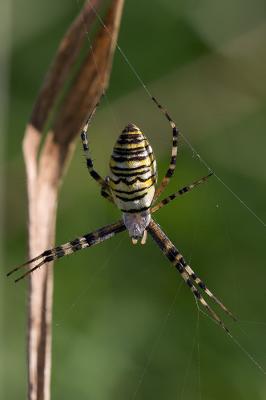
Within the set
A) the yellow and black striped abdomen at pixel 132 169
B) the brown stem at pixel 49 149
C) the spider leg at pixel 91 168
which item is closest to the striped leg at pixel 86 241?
the spider leg at pixel 91 168

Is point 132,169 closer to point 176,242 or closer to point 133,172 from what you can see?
point 133,172

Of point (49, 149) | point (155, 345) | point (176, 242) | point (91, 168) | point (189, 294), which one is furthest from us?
point (176, 242)

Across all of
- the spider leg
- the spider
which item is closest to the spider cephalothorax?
the spider

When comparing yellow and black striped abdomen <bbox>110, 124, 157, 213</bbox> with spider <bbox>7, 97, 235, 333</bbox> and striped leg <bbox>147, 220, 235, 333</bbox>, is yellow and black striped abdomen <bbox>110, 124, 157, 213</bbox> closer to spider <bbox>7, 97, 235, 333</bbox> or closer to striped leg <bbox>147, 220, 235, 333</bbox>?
spider <bbox>7, 97, 235, 333</bbox>

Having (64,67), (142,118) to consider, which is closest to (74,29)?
(64,67)

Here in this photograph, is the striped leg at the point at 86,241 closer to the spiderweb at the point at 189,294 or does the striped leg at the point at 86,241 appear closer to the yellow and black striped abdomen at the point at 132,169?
the yellow and black striped abdomen at the point at 132,169

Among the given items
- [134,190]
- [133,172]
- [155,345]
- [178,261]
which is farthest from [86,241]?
[155,345]
